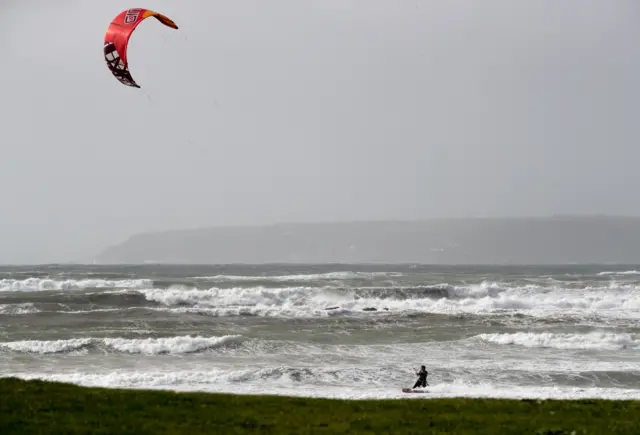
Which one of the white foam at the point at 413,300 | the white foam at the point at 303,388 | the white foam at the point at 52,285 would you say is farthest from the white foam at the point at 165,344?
the white foam at the point at 52,285

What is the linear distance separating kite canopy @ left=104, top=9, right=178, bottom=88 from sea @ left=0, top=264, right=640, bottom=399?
28.9ft

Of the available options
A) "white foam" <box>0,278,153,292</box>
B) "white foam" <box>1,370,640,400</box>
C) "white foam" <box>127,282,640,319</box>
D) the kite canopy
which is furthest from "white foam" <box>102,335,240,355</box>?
"white foam" <box>0,278,153,292</box>

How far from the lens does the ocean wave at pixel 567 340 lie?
27.5 metres

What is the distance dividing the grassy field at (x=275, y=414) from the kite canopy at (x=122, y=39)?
1026cm

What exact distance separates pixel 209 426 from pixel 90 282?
60.4m

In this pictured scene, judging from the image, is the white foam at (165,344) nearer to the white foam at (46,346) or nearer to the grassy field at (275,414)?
the white foam at (46,346)

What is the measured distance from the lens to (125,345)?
26172 mm

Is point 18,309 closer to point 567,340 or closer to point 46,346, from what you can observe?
point 46,346

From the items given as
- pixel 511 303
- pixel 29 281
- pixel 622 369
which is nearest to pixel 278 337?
pixel 622 369

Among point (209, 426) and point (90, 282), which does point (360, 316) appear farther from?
point (90, 282)

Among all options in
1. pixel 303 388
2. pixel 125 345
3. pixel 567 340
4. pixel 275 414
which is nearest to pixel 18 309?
pixel 125 345

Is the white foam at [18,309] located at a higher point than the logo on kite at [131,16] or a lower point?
lower

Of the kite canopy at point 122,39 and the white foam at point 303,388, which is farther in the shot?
the kite canopy at point 122,39

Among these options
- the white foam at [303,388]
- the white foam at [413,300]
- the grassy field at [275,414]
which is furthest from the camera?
the white foam at [413,300]
